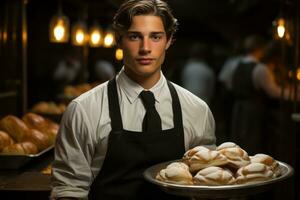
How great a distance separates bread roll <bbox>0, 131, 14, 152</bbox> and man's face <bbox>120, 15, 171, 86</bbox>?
1659 mm

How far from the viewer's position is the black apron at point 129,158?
2635mm

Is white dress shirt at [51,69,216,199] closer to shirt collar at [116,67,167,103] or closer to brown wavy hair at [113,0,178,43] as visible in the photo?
shirt collar at [116,67,167,103]

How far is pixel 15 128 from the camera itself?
4434 mm

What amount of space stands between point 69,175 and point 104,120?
0.90 ft

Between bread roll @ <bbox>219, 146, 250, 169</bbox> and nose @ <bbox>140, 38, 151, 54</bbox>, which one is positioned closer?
bread roll @ <bbox>219, 146, 250, 169</bbox>

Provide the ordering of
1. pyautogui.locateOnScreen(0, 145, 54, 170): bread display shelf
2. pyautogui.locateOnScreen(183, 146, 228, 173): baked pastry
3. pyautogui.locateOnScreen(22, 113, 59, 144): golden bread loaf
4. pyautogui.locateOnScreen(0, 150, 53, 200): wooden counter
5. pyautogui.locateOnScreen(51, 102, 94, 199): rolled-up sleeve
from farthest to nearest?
pyautogui.locateOnScreen(22, 113, 59, 144): golden bread loaf
pyautogui.locateOnScreen(0, 145, 54, 170): bread display shelf
pyautogui.locateOnScreen(0, 150, 53, 200): wooden counter
pyautogui.locateOnScreen(51, 102, 94, 199): rolled-up sleeve
pyautogui.locateOnScreen(183, 146, 228, 173): baked pastry

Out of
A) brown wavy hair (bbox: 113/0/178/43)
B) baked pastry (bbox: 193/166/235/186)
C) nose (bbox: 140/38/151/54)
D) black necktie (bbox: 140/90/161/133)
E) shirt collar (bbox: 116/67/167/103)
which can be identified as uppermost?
brown wavy hair (bbox: 113/0/178/43)

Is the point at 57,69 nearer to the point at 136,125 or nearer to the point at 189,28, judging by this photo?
the point at 189,28

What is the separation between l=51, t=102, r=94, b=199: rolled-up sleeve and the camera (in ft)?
8.48

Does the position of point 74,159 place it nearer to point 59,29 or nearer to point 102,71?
point 59,29

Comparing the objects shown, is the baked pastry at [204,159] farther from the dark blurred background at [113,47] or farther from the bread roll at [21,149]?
the dark blurred background at [113,47]

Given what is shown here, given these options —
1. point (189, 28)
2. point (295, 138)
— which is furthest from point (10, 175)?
point (189, 28)

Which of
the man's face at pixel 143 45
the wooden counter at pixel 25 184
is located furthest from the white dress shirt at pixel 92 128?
the wooden counter at pixel 25 184

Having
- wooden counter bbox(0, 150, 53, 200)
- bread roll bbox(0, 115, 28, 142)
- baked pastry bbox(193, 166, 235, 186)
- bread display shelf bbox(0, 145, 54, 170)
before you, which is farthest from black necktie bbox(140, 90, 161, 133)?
bread roll bbox(0, 115, 28, 142)
